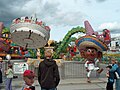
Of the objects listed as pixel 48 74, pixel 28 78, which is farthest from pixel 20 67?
pixel 28 78

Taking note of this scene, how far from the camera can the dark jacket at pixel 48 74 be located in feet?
17.7

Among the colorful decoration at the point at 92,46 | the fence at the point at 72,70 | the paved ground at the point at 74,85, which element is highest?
the colorful decoration at the point at 92,46

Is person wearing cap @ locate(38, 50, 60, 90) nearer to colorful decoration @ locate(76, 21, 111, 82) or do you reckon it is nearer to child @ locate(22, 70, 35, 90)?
child @ locate(22, 70, 35, 90)

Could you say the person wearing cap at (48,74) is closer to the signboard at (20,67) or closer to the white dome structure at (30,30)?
the white dome structure at (30,30)

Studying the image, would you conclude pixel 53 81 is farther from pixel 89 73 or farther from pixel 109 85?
pixel 89 73

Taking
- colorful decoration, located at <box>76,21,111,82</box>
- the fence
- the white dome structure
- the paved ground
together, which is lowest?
the paved ground

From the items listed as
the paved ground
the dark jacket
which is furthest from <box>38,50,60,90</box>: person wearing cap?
the paved ground

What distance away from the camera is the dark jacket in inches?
212

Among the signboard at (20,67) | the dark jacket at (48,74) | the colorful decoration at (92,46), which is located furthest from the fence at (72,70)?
the dark jacket at (48,74)

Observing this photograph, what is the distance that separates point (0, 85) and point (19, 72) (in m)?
1.14

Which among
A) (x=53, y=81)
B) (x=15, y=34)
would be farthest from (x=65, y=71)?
(x=53, y=81)

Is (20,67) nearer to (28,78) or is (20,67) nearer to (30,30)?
(30,30)

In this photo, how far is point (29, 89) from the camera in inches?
155

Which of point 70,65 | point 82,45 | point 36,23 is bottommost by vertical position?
point 70,65
